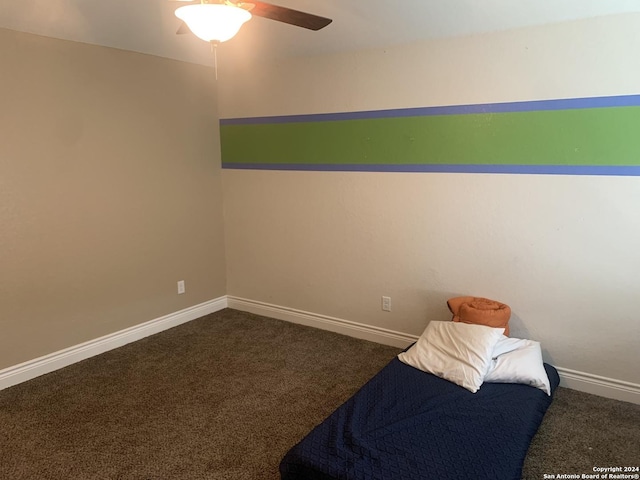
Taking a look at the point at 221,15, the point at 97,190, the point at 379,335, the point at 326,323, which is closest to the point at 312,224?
the point at 326,323

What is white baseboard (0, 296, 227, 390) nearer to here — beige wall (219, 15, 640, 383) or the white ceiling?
beige wall (219, 15, 640, 383)

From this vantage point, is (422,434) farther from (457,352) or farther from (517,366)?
(517,366)

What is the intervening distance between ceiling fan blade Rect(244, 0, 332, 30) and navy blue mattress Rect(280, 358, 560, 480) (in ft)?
5.91

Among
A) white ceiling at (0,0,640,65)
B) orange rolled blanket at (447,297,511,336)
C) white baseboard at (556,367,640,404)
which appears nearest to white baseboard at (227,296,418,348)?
orange rolled blanket at (447,297,511,336)

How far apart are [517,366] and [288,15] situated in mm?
2186

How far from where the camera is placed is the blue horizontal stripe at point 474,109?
2.66m

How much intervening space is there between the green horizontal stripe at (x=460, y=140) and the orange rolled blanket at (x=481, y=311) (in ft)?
2.95

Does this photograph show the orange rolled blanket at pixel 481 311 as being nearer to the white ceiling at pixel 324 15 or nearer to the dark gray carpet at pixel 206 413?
the dark gray carpet at pixel 206 413

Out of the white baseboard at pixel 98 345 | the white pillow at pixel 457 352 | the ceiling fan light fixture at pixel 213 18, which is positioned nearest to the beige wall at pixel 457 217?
the white pillow at pixel 457 352

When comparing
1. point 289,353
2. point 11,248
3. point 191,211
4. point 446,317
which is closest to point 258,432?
point 289,353

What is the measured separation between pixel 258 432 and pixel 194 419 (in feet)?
1.29

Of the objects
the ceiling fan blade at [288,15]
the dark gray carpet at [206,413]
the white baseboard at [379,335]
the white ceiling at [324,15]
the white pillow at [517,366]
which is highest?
the white ceiling at [324,15]

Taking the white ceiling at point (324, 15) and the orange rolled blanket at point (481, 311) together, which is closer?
the white ceiling at point (324, 15)

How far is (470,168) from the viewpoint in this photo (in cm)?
311
